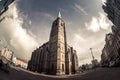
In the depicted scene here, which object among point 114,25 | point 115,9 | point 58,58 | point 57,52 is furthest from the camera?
point 114,25

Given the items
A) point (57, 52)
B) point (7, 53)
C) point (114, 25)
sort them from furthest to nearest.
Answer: point (7, 53), point (114, 25), point (57, 52)

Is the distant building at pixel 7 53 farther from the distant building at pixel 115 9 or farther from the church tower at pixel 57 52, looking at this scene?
the distant building at pixel 115 9

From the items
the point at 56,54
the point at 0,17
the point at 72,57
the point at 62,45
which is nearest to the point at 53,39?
the point at 62,45

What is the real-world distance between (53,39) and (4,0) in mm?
25261

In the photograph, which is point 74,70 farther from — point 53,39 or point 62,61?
point 53,39

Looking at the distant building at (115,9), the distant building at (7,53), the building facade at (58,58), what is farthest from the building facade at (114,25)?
the distant building at (7,53)

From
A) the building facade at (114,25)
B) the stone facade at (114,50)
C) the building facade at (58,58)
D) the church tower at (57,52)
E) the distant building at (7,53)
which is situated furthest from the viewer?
the distant building at (7,53)

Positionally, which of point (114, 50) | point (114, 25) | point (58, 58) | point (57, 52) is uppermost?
point (114, 25)

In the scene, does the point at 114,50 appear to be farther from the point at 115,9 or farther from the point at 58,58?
the point at 58,58

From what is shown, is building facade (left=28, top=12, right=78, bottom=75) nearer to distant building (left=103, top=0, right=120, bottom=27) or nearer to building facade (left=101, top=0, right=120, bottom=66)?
building facade (left=101, top=0, right=120, bottom=66)

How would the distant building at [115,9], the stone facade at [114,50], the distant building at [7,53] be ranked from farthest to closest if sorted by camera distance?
the distant building at [7,53]
the stone facade at [114,50]
the distant building at [115,9]

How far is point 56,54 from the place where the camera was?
44781 mm

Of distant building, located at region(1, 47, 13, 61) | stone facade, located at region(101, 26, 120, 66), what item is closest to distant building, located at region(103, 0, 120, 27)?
stone facade, located at region(101, 26, 120, 66)

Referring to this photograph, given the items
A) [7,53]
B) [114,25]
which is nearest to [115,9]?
[114,25]
